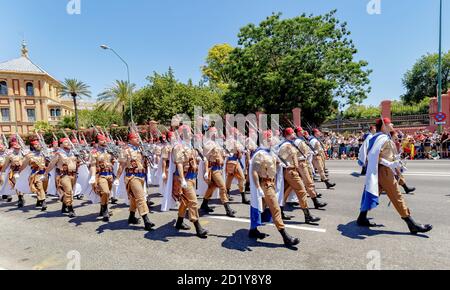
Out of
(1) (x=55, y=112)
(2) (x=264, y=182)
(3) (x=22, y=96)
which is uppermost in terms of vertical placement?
(3) (x=22, y=96)

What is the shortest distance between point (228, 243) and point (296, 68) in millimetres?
20608

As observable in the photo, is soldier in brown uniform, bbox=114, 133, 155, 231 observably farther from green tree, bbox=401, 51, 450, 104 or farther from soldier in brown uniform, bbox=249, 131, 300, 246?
green tree, bbox=401, 51, 450, 104

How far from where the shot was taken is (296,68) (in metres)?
23.5

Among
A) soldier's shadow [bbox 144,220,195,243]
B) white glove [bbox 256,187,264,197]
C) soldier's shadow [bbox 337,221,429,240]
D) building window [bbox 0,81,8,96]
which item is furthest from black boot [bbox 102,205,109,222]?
building window [bbox 0,81,8,96]

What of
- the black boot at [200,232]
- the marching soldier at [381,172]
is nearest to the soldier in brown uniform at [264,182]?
the black boot at [200,232]

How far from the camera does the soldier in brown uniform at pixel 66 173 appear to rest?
735cm

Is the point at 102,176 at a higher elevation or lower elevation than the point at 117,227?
higher

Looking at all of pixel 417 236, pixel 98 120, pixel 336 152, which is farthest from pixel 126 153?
pixel 98 120

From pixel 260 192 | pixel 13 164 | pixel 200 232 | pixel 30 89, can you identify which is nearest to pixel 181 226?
pixel 200 232

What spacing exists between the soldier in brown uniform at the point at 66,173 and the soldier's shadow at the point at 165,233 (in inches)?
107

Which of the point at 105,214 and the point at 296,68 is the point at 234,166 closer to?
the point at 105,214

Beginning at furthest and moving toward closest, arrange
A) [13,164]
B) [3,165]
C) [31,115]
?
[31,115]
[3,165]
[13,164]

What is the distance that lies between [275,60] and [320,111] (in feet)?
18.4

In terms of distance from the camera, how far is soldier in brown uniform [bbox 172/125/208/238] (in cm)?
541
